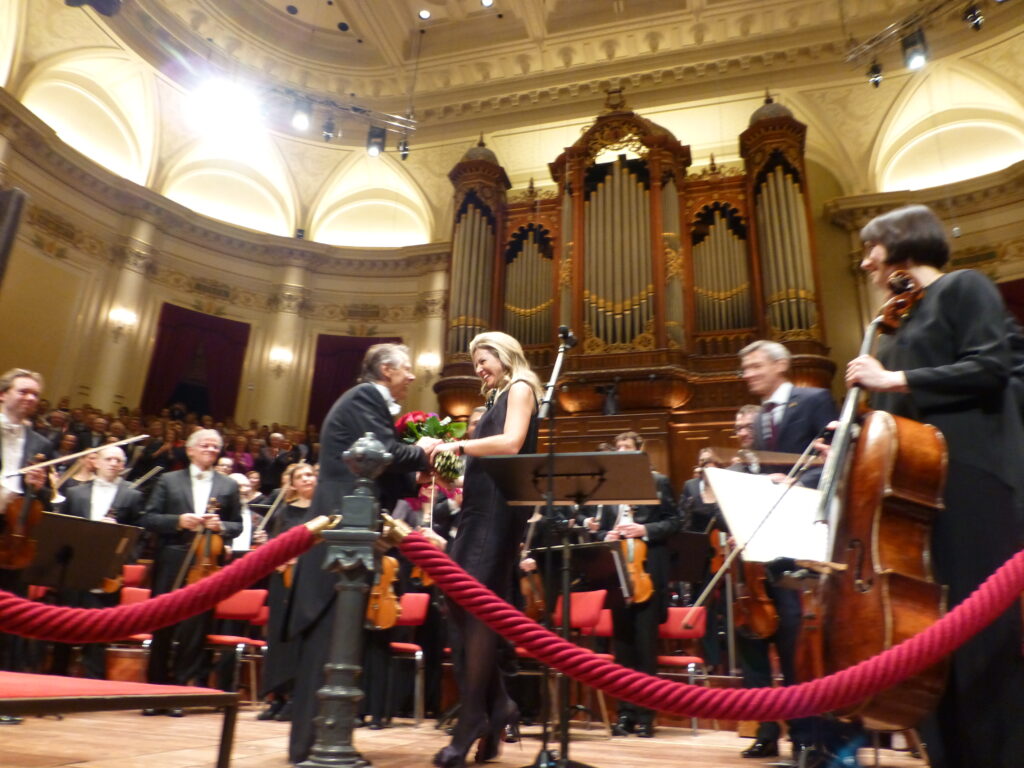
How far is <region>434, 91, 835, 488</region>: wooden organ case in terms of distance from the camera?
27.3 ft

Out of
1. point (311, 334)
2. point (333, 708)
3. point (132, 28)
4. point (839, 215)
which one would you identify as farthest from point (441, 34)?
point (333, 708)

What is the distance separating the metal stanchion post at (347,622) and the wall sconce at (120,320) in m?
10.1

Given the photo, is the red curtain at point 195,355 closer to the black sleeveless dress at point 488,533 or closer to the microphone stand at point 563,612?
the black sleeveless dress at point 488,533

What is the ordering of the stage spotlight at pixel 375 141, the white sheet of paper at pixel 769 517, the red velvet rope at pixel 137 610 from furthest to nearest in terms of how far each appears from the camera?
1. the stage spotlight at pixel 375 141
2. the white sheet of paper at pixel 769 517
3. the red velvet rope at pixel 137 610

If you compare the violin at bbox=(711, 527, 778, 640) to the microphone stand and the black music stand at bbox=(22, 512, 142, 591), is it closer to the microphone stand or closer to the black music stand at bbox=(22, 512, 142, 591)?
the microphone stand

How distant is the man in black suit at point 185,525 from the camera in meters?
4.09

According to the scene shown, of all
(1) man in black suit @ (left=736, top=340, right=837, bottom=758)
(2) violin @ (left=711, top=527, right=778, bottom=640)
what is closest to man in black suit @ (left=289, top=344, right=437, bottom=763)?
(2) violin @ (left=711, top=527, right=778, bottom=640)

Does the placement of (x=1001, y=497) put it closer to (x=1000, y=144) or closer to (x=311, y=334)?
(x=1000, y=144)

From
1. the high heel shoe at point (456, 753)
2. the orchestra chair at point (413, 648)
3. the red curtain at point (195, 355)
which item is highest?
the red curtain at point (195, 355)

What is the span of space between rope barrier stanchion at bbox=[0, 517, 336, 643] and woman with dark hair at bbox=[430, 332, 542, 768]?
33.1 inches

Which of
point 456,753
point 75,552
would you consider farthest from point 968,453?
point 75,552

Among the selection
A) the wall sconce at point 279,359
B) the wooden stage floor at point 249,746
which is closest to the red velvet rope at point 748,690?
the wooden stage floor at point 249,746

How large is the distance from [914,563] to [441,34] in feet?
39.3

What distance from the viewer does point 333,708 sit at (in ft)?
6.11
